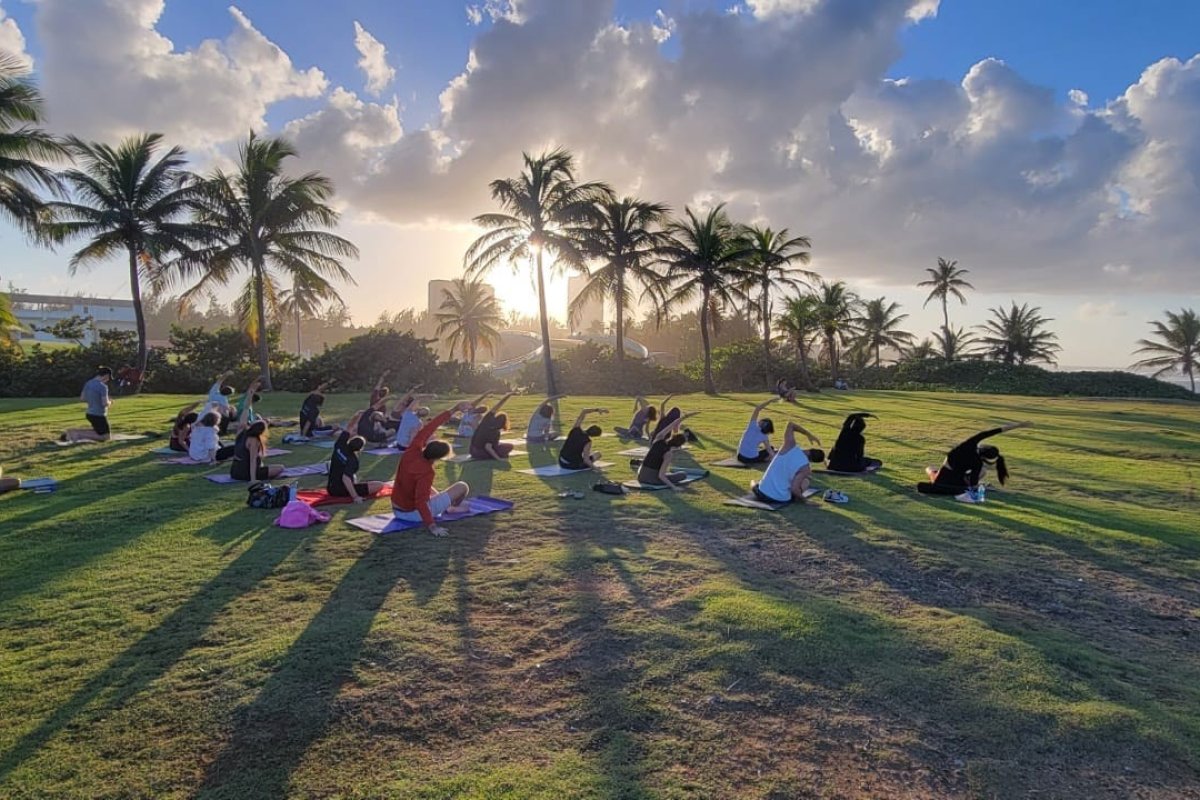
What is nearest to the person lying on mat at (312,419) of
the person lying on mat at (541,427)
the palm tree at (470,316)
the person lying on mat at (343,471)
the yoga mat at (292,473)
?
the yoga mat at (292,473)

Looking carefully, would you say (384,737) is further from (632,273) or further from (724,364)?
(724,364)

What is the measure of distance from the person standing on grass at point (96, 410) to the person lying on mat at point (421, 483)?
33.2 ft

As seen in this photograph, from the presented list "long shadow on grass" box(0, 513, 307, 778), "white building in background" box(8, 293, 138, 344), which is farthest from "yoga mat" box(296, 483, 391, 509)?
"white building in background" box(8, 293, 138, 344)

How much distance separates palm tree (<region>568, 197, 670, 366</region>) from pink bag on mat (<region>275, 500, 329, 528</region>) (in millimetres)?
24530

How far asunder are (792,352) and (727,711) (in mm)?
50016

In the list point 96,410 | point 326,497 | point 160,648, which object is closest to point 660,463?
point 326,497

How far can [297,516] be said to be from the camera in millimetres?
8539

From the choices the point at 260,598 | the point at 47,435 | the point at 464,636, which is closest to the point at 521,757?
the point at 464,636

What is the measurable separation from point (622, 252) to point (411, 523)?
26377mm

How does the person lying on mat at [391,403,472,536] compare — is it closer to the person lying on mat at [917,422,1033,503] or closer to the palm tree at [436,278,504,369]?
the person lying on mat at [917,422,1033,503]

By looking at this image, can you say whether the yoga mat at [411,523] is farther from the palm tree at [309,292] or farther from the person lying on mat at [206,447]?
the palm tree at [309,292]

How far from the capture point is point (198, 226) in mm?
26969

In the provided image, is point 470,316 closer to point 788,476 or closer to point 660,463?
point 660,463

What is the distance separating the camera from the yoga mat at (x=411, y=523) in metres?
8.39
